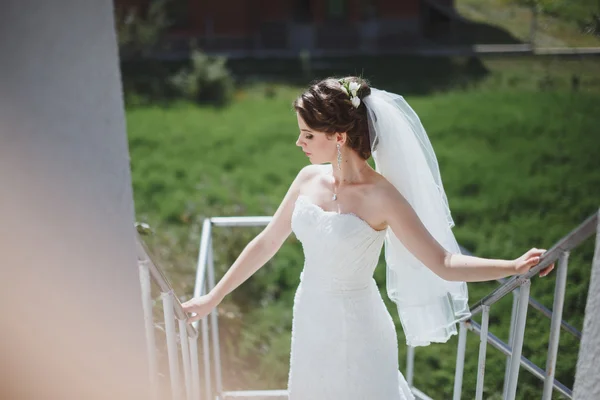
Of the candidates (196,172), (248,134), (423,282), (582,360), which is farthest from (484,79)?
(582,360)

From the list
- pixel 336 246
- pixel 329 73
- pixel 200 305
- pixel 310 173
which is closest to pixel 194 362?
pixel 200 305

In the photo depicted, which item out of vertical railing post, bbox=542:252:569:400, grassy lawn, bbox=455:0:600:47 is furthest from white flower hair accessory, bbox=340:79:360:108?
grassy lawn, bbox=455:0:600:47

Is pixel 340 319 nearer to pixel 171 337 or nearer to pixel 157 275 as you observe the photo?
pixel 171 337

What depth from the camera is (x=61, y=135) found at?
893mm

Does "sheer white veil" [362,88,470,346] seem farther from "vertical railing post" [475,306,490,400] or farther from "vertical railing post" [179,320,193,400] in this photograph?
"vertical railing post" [179,320,193,400]

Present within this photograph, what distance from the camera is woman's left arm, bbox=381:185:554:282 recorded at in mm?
1767

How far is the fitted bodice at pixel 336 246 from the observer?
201 cm

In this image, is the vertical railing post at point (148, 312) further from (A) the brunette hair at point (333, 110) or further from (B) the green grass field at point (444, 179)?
(B) the green grass field at point (444, 179)

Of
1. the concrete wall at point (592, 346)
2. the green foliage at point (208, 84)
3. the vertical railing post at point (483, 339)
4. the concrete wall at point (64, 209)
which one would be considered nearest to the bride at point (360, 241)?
the vertical railing post at point (483, 339)

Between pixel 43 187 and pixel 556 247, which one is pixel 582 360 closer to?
pixel 556 247

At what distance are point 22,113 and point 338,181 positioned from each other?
1359mm

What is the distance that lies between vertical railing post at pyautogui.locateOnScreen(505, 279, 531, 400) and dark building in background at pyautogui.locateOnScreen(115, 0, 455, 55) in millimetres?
16427

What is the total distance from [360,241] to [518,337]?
549 millimetres

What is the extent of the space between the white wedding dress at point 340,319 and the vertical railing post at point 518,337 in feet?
1.44
